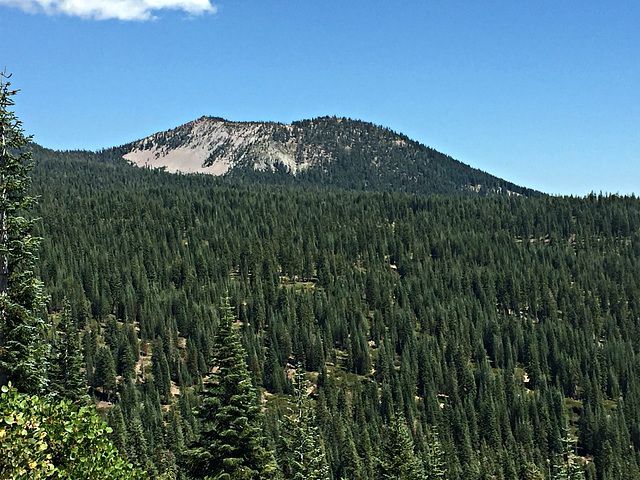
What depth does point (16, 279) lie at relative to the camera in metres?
26.8

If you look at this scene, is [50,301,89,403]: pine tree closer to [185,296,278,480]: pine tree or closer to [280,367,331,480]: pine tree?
[280,367,331,480]: pine tree

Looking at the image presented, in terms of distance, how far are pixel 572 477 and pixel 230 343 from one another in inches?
2383

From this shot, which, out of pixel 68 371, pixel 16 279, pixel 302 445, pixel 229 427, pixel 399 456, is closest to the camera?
pixel 16 279

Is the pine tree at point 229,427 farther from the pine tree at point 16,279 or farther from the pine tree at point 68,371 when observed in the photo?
the pine tree at point 68,371

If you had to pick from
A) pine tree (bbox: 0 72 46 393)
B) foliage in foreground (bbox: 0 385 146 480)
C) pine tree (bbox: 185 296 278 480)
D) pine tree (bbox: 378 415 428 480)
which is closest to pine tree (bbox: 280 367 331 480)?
pine tree (bbox: 378 415 428 480)

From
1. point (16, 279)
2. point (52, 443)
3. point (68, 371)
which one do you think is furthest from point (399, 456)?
point (52, 443)

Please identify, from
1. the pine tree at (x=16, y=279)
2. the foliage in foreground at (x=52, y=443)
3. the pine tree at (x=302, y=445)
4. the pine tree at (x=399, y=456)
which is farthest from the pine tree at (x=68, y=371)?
the foliage in foreground at (x=52, y=443)

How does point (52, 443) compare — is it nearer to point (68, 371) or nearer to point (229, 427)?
point (229, 427)

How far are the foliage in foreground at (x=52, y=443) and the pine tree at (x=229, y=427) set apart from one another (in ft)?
38.6

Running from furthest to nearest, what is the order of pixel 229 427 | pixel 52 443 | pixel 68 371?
1. pixel 68 371
2. pixel 229 427
3. pixel 52 443

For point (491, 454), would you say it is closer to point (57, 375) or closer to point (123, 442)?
point (123, 442)

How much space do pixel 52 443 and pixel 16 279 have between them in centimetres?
1363

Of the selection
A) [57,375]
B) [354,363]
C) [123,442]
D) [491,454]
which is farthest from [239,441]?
[354,363]

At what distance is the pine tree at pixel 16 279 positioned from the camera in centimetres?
2617
